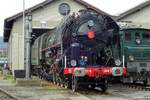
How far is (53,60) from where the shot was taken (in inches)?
944

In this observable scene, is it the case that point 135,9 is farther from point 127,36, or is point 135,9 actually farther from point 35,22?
point 127,36

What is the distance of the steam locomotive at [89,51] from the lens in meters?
20.0

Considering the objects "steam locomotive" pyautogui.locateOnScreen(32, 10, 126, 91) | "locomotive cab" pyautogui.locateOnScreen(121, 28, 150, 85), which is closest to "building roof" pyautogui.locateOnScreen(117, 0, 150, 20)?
"locomotive cab" pyautogui.locateOnScreen(121, 28, 150, 85)

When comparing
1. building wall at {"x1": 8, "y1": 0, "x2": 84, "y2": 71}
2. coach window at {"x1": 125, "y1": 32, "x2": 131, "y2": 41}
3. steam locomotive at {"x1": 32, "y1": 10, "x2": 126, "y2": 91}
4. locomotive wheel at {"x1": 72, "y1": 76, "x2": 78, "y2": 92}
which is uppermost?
building wall at {"x1": 8, "y1": 0, "x2": 84, "y2": 71}

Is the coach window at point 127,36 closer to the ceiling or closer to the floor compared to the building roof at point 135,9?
closer to the floor

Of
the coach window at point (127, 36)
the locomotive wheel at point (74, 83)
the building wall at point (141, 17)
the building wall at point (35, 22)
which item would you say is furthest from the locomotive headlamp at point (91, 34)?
the building wall at point (141, 17)

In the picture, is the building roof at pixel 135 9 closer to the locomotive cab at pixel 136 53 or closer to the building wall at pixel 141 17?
the building wall at pixel 141 17

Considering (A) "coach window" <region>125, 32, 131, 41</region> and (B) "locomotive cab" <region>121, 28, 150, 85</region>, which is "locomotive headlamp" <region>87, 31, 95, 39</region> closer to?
(B) "locomotive cab" <region>121, 28, 150, 85</region>

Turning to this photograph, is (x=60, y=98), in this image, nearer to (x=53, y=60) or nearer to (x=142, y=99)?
(x=142, y=99)

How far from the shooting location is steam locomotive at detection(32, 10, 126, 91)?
65.5 ft

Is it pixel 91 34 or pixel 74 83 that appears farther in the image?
pixel 91 34

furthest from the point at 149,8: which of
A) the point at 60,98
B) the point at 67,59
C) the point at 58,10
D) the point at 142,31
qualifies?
the point at 60,98

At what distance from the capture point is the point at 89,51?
67.3 feet

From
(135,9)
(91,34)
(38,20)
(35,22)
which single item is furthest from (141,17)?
(91,34)
